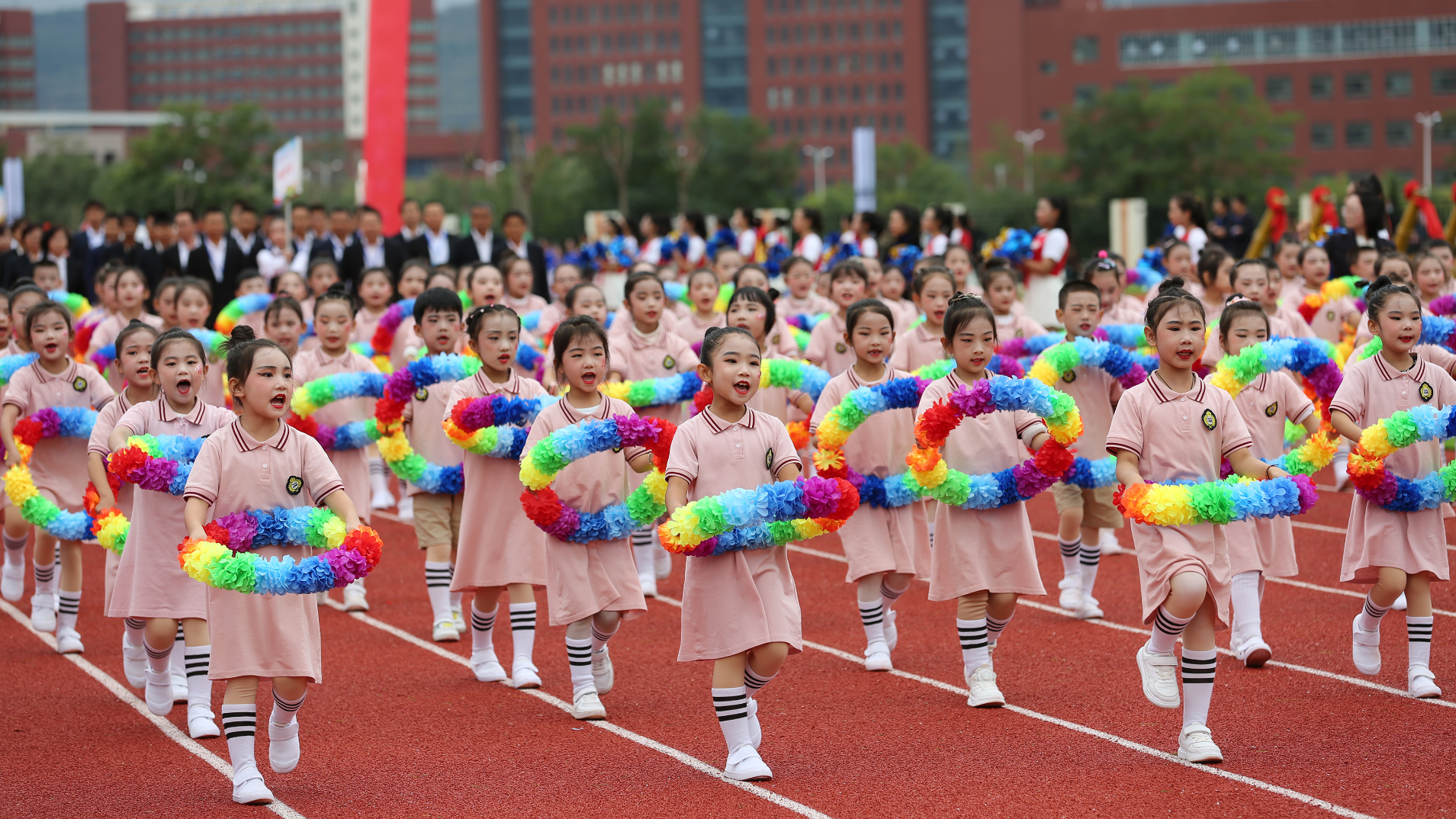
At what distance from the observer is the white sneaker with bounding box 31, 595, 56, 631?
10445mm

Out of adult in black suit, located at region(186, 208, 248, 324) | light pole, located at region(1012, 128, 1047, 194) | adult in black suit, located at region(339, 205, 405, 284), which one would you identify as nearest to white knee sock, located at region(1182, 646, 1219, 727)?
adult in black suit, located at region(339, 205, 405, 284)

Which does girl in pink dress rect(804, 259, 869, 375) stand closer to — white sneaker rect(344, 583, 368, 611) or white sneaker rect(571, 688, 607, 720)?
white sneaker rect(344, 583, 368, 611)

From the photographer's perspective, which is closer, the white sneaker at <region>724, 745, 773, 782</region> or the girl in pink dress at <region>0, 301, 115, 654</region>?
the white sneaker at <region>724, 745, 773, 782</region>

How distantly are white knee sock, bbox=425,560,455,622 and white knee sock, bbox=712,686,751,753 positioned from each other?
11.4 ft

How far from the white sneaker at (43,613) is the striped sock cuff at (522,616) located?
360 cm

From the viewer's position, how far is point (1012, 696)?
27.0 feet

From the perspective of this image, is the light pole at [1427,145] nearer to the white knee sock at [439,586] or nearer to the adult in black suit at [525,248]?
the adult in black suit at [525,248]

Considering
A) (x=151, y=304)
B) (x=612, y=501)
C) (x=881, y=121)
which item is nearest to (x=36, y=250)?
(x=151, y=304)

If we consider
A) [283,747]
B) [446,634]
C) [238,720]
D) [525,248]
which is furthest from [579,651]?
[525,248]

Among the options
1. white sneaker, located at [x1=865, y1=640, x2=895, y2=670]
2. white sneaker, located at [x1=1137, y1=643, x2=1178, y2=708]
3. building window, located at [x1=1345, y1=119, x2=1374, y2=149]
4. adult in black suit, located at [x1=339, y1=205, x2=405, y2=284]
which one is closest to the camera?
white sneaker, located at [x1=1137, y1=643, x2=1178, y2=708]

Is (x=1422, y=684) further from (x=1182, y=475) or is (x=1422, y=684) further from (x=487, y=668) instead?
(x=487, y=668)

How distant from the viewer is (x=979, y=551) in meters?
8.04

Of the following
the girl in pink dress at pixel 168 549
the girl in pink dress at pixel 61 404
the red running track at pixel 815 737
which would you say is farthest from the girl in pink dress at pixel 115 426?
the girl in pink dress at pixel 61 404

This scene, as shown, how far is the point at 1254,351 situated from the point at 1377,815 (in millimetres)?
3029
